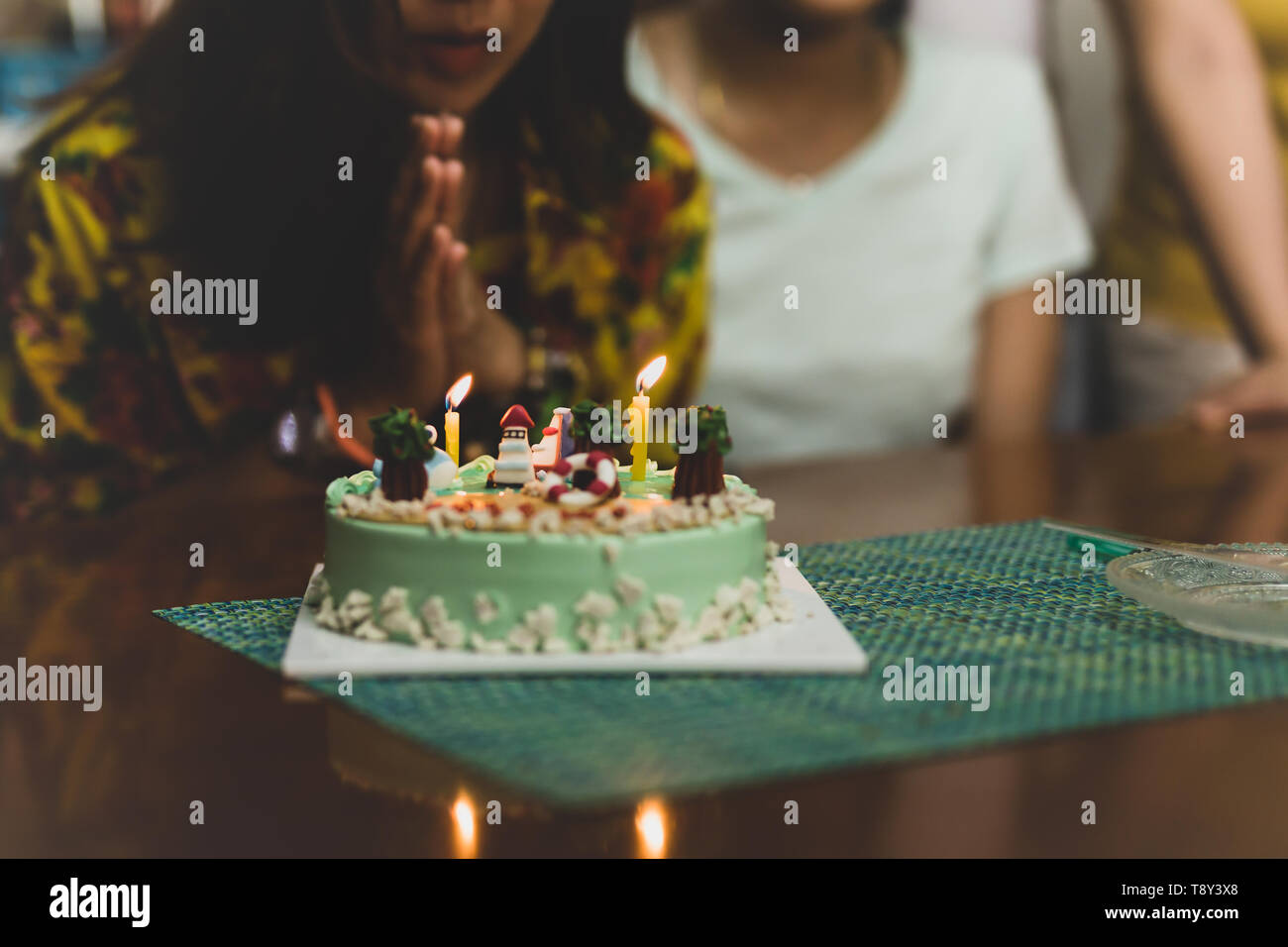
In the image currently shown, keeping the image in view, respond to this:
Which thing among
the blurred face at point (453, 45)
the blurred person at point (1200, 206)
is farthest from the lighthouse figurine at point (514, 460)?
the blurred person at point (1200, 206)

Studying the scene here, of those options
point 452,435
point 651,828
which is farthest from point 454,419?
point 651,828

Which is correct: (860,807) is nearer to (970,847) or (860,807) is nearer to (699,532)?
(970,847)

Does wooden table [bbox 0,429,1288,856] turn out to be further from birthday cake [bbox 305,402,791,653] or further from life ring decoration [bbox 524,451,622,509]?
life ring decoration [bbox 524,451,622,509]

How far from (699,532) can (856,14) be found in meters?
2.02

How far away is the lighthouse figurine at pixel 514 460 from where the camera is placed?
1.13 meters

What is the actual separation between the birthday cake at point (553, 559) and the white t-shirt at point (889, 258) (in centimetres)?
159

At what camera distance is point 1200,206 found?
3.09 metres

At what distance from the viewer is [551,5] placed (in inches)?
90.5

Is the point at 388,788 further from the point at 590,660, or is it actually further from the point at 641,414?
the point at 641,414

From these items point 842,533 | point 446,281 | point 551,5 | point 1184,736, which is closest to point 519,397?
point 446,281

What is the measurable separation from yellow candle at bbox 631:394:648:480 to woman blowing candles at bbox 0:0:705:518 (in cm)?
103

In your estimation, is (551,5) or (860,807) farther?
(551,5)

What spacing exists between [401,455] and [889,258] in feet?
6.26

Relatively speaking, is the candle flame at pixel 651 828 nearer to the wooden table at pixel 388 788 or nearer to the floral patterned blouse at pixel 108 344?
the wooden table at pixel 388 788
